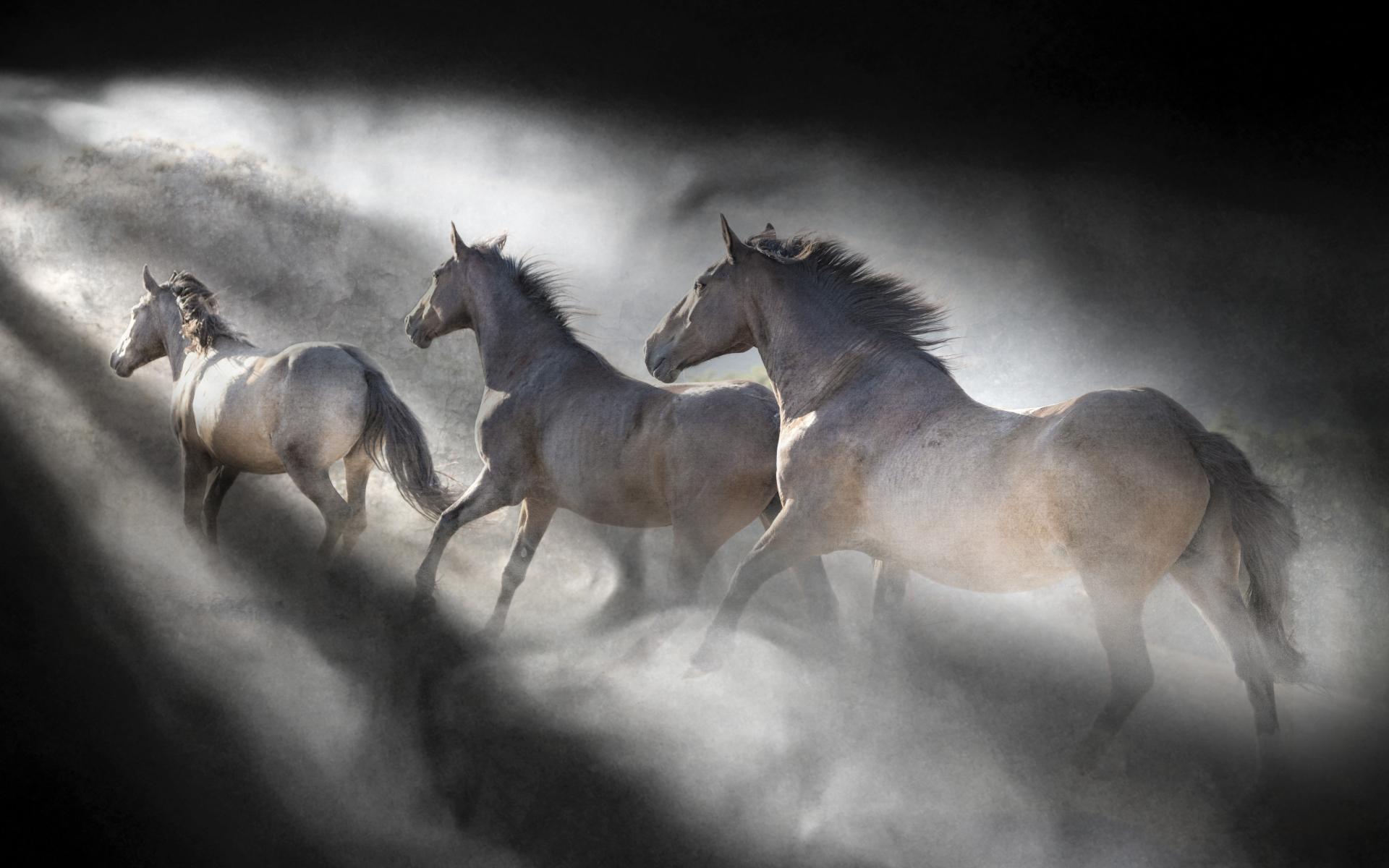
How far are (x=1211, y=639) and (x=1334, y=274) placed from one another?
1240mm

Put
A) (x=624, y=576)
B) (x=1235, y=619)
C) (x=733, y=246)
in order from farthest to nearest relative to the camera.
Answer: (x=624, y=576) < (x=733, y=246) < (x=1235, y=619)

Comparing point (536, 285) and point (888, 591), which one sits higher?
point (536, 285)

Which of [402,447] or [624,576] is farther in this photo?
[624,576]

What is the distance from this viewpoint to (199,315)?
435 cm

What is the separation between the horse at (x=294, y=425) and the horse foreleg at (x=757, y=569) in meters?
1.38

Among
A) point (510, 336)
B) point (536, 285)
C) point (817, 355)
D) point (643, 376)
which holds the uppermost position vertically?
point (643, 376)

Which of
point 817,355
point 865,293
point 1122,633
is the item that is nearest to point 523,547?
point 817,355

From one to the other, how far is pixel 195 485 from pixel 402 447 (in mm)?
966

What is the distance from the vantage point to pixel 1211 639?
142 inches

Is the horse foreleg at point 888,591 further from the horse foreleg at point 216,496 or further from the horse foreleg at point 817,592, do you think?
the horse foreleg at point 216,496

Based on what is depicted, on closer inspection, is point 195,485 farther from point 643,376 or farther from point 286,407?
point 643,376

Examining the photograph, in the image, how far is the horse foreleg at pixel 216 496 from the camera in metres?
4.30

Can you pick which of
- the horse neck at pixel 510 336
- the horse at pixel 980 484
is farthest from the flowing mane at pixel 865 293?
the horse neck at pixel 510 336

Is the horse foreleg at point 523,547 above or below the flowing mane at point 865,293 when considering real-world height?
below
